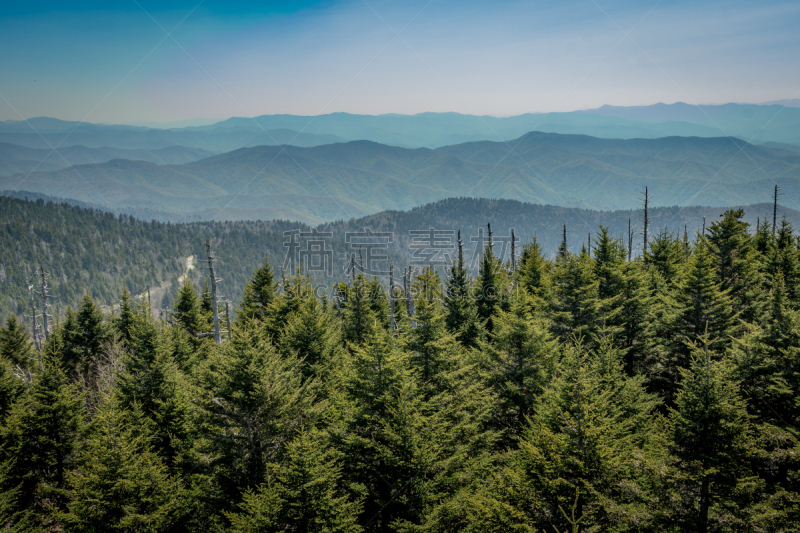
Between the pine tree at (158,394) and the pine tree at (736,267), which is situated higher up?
the pine tree at (736,267)

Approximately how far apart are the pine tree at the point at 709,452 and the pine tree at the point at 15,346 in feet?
162

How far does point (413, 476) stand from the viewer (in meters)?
15.0

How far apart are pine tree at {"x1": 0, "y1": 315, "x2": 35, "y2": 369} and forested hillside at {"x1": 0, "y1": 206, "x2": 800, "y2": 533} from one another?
1851cm

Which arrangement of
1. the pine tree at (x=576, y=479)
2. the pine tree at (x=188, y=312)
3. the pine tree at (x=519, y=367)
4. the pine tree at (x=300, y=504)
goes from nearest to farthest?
the pine tree at (x=576, y=479), the pine tree at (x=300, y=504), the pine tree at (x=519, y=367), the pine tree at (x=188, y=312)

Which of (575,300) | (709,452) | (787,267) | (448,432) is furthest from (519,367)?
(787,267)

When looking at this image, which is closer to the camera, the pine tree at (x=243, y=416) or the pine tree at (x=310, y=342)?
the pine tree at (x=243, y=416)

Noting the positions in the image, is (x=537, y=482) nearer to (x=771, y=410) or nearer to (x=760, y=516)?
(x=760, y=516)

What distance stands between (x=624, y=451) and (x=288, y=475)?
422 inches

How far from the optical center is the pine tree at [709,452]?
473 inches

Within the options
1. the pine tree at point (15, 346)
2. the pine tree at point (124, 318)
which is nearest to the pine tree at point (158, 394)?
the pine tree at point (124, 318)

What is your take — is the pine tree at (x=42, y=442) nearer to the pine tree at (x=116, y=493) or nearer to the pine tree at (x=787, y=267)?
the pine tree at (x=116, y=493)

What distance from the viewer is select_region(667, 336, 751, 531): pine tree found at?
12008mm

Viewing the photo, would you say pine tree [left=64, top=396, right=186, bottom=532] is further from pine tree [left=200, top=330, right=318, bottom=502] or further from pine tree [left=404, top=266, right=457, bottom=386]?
pine tree [left=404, top=266, right=457, bottom=386]

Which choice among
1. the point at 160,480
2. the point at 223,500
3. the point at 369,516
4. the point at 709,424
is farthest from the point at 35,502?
the point at 709,424
